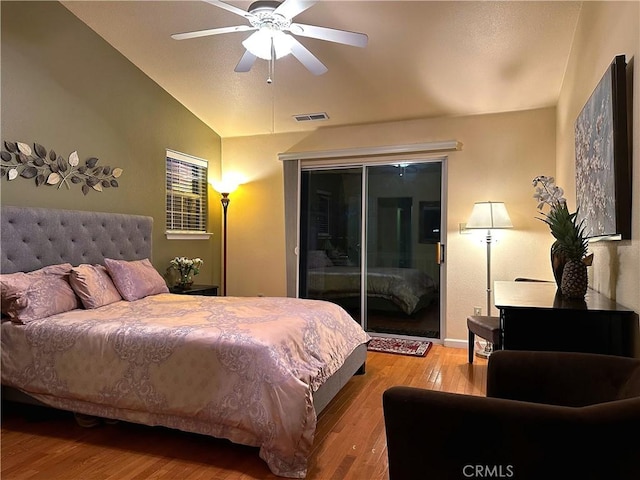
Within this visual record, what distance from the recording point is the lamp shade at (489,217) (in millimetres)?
4203

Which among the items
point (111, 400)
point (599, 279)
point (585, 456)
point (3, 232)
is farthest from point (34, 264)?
point (599, 279)

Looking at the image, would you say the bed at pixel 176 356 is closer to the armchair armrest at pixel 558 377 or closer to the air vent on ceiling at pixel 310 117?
the armchair armrest at pixel 558 377

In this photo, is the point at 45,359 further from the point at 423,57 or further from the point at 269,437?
the point at 423,57

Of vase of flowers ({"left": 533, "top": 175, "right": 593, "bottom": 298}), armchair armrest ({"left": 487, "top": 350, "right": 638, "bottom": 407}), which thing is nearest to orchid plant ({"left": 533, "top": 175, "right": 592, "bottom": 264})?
vase of flowers ({"left": 533, "top": 175, "right": 593, "bottom": 298})

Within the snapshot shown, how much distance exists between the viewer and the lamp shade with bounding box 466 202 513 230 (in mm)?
4203

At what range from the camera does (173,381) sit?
241cm

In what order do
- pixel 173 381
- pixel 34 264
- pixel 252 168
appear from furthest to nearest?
pixel 252 168, pixel 34 264, pixel 173 381

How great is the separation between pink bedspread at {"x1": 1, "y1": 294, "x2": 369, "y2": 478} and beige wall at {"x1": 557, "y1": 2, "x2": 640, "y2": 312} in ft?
5.32

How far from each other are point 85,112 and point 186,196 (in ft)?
5.13

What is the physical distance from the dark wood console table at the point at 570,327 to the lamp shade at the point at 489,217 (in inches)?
85.0

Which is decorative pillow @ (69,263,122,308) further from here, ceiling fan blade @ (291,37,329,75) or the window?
ceiling fan blade @ (291,37,329,75)

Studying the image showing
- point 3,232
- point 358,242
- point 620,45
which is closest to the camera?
point 620,45

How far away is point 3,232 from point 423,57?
3562 mm

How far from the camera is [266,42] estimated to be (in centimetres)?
296
